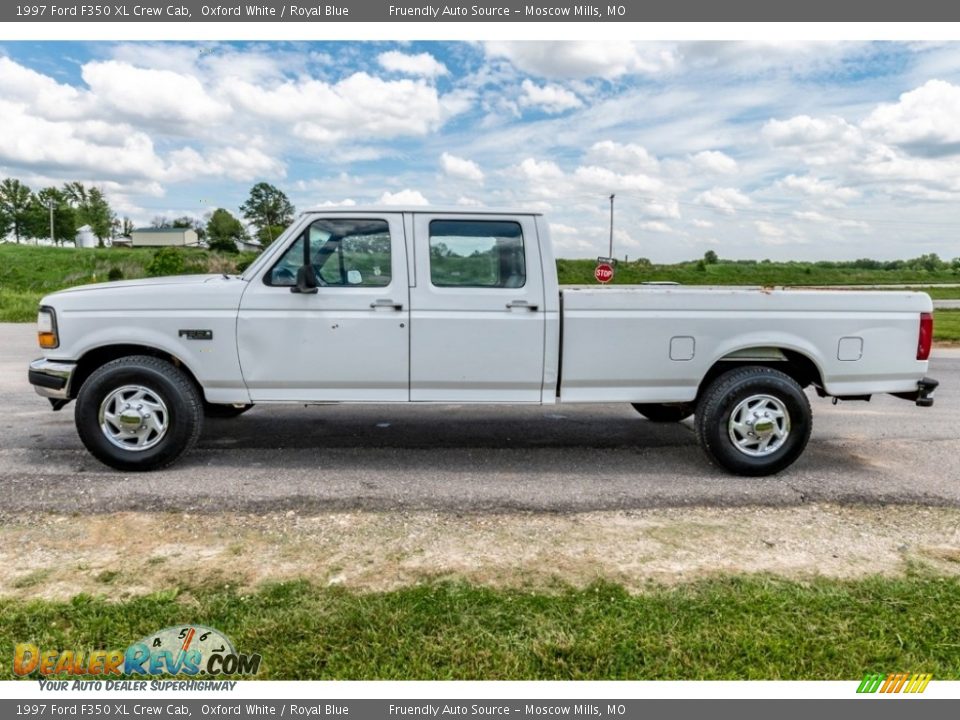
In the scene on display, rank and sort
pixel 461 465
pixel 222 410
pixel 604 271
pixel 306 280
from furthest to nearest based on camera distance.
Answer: pixel 604 271 → pixel 222 410 → pixel 461 465 → pixel 306 280

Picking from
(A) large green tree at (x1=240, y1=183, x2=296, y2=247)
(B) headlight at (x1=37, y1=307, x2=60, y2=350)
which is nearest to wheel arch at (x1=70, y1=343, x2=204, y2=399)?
(B) headlight at (x1=37, y1=307, x2=60, y2=350)

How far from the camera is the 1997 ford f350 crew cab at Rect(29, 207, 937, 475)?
5059mm

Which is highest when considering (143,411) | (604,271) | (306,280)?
(604,271)

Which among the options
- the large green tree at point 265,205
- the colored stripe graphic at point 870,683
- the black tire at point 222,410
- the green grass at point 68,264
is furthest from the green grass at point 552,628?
the large green tree at point 265,205

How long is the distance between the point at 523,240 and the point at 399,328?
1.17 meters

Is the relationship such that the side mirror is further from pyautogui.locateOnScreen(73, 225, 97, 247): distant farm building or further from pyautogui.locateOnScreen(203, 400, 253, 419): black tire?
pyautogui.locateOnScreen(73, 225, 97, 247): distant farm building

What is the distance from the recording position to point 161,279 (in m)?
5.50

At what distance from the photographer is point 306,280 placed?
494 cm

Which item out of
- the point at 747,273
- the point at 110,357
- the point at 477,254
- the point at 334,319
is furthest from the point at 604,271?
the point at 747,273

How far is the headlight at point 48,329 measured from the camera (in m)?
5.11

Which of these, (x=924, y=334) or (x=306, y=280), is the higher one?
(x=306, y=280)

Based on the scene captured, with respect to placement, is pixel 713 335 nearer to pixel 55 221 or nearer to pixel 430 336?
pixel 430 336

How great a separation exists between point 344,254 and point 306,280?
39 cm

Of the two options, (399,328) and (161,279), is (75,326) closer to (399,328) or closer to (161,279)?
(161,279)
